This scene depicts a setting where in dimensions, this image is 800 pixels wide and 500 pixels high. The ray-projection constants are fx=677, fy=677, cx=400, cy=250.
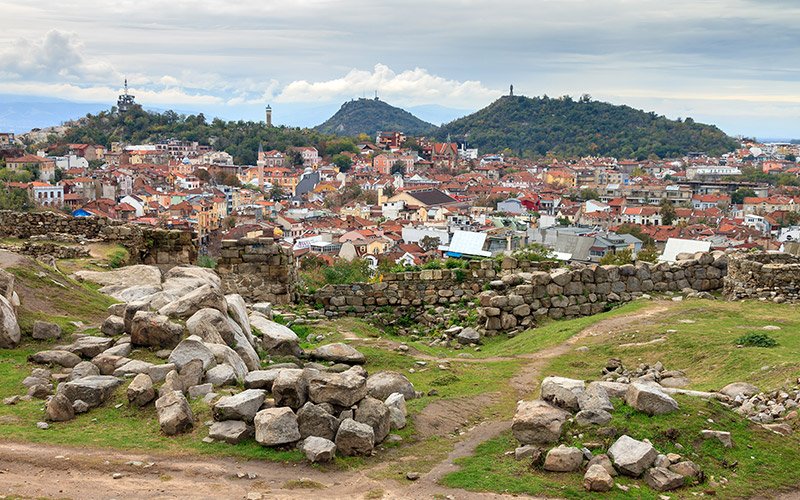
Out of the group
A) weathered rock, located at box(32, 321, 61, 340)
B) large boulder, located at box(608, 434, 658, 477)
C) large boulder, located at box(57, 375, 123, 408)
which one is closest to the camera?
large boulder, located at box(608, 434, 658, 477)

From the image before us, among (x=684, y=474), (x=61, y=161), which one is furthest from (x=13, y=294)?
(x=61, y=161)

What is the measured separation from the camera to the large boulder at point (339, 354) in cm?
817

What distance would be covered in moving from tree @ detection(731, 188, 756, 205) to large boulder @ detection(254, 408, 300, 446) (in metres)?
128

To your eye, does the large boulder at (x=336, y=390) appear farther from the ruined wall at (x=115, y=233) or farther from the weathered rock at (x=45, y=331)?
the ruined wall at (x=115, y=233)

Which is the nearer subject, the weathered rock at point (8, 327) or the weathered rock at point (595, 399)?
the weathered rock at point (595, 399)

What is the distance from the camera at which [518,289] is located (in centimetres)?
1166

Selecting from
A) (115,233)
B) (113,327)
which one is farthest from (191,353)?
(115,233)

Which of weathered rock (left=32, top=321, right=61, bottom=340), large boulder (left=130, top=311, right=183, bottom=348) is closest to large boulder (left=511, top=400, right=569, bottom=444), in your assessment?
large boulder (left=130, top=311, right=183, bottom=348)

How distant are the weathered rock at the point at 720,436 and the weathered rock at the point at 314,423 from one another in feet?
9.65

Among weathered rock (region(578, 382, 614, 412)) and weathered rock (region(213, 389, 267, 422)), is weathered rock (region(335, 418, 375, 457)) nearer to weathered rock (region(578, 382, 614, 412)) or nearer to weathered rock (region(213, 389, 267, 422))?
weathered rock (region(213, 389, 267, 422))

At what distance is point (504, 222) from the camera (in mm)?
79750

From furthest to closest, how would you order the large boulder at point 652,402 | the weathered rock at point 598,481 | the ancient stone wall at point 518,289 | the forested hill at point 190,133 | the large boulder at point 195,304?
the forested hill at point 190,133 → the ancient stone wall at point 518,289 → the large boulder at point 195,304 → the large boulder at point 652,402 → the weathered rock at point 598,481

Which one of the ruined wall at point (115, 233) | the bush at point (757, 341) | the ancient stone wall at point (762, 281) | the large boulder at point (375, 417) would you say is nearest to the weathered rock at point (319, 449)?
the large boulder at point (375, 417)

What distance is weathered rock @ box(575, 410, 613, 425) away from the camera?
5.50 m
